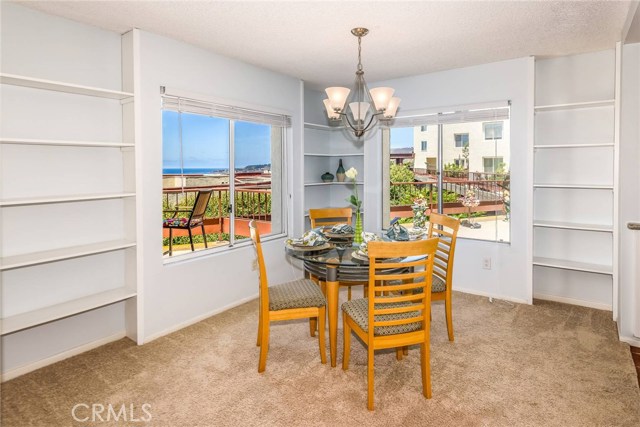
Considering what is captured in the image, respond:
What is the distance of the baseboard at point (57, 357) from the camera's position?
2614 millimetres

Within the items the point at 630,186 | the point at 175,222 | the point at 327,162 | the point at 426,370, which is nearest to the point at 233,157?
the point at 175,222

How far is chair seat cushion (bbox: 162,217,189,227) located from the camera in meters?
3.54

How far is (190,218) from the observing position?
12.3ft

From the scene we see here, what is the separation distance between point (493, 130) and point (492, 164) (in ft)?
1.18

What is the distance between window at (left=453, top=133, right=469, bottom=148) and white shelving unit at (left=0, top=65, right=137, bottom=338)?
3.35 metres

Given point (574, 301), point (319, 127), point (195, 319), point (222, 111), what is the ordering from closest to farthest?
1. point (195, 319)
2. point (222, 111)
3. point (574, 301)
4. point (319, 127)

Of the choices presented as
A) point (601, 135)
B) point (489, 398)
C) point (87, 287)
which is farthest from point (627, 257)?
point (87, 287)

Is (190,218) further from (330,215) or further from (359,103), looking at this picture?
(359,103)

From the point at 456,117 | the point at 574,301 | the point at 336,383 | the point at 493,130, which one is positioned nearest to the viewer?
the point at 336,383

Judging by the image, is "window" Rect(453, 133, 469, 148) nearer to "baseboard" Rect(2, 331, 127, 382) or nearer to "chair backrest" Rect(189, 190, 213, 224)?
"chair backrest" Rect(189, 190, 213, 224)

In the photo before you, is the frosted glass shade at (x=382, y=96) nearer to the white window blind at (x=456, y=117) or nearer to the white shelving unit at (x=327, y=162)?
the white window blind at (x=456, y=117)

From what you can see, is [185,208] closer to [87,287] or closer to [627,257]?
[87,287]

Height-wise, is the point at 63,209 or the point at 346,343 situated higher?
the point at 63,209

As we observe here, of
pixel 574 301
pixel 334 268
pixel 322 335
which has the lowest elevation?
pixel 574 301
